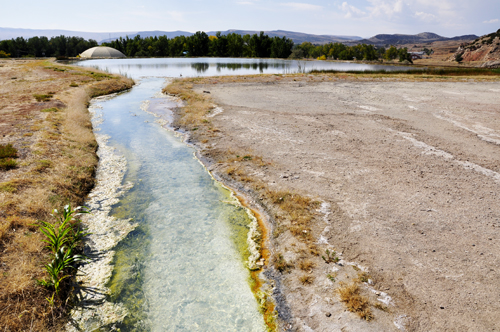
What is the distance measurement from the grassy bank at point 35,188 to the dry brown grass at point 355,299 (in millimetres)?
8510

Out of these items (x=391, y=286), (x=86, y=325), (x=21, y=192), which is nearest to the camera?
(x=86, y=325)

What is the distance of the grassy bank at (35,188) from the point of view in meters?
8.42

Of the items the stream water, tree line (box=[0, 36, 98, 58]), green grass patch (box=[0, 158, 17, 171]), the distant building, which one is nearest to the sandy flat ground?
the stream water

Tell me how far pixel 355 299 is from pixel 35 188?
52.3 feet

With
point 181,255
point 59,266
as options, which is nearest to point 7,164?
point 59,266

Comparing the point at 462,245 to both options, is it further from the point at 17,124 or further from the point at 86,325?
the point at 17,124

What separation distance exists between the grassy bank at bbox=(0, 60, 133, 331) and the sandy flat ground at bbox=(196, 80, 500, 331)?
315 inches

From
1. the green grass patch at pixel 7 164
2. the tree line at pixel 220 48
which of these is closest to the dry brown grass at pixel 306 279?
the green grass patch at pixel 7 164

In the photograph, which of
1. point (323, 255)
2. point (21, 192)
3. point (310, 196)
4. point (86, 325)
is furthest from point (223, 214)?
point (21, 192)

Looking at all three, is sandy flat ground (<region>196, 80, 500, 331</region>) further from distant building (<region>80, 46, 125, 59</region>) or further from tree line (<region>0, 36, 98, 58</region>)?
tree line (<region>0, 36, 98, 58</region>)

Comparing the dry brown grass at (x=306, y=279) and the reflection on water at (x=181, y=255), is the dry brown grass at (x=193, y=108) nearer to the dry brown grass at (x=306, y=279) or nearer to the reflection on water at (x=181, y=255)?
the reflection on water at (x=181, y=255)

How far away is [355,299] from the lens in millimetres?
8555

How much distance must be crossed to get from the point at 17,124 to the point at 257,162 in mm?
23668

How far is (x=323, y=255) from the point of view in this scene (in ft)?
35.2
